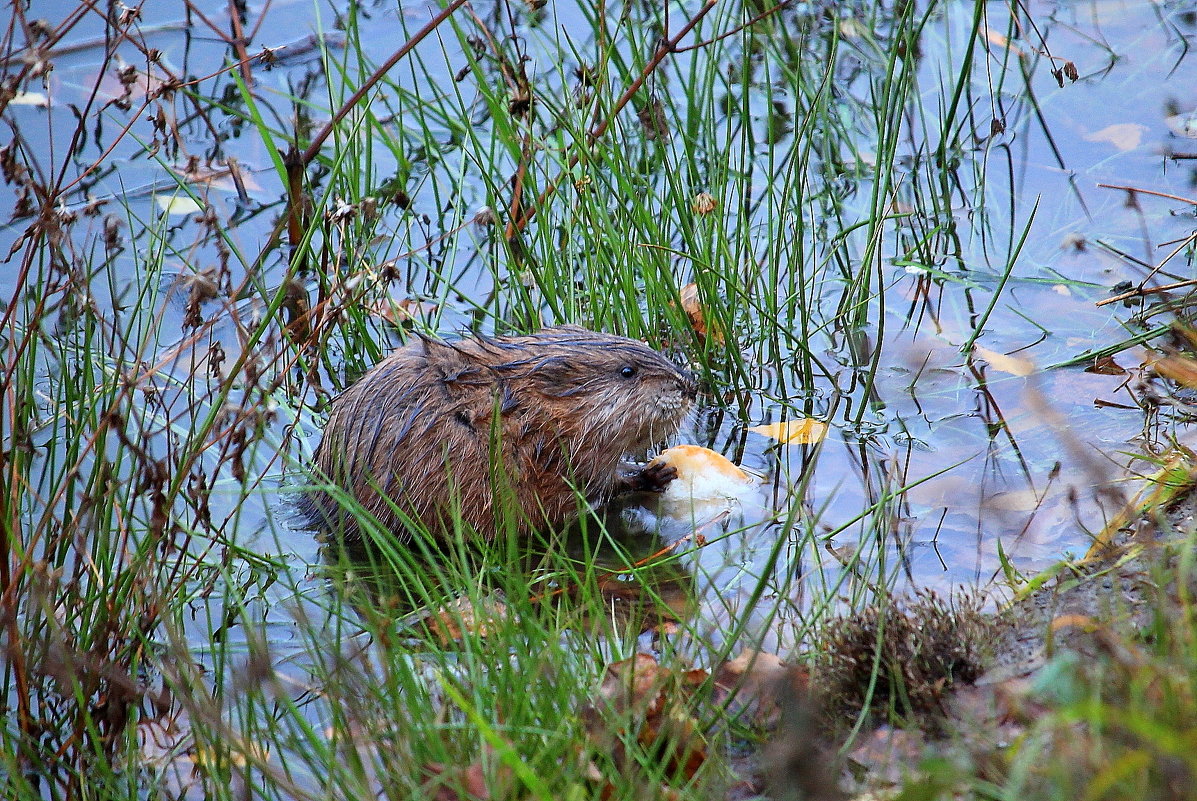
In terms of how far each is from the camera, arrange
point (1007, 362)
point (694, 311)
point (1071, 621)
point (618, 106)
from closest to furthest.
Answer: point (1071, 621) < point (618, 106) < point (1007, 362) < point (694, 311)

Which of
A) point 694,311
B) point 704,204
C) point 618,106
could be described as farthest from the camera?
point 694,311

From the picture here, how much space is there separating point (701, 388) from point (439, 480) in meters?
1.10

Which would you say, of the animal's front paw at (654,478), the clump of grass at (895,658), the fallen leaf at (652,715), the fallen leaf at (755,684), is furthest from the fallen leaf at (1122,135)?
the fallen leaf at (652,715)

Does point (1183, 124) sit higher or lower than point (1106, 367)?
higher

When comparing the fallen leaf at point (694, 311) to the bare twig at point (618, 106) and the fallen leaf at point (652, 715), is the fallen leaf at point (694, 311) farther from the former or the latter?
the fallen leaf at point (652, 715)

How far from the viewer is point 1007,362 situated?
402cm

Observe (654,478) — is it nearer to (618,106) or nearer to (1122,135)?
(618,106)

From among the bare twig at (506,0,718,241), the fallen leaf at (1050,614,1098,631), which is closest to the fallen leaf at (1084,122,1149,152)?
the bare twig at (506,0,718,241)

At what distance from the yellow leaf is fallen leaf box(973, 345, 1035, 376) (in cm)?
67

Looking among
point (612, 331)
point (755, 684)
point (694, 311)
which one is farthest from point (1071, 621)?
point (694, 311)

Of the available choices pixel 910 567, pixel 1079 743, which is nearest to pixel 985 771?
pixel 1079 743

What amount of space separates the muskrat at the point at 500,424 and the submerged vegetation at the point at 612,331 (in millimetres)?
142

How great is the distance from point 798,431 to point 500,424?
994 mm

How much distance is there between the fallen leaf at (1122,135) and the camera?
495 cm
